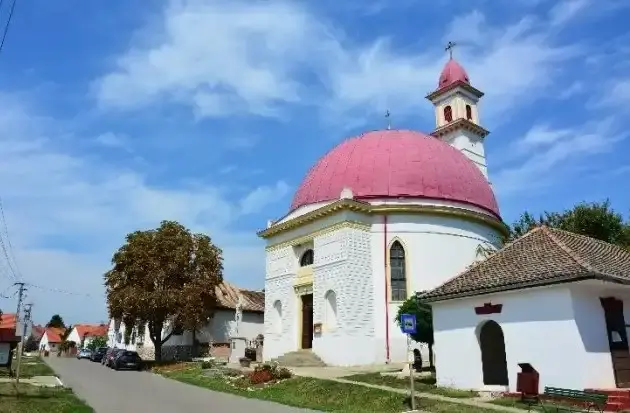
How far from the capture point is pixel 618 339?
15.0 metres

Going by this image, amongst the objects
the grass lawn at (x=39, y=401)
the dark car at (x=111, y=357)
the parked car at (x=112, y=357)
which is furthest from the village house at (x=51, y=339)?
the grass lawn at (x=39, y=401)

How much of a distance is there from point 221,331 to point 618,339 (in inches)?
1291

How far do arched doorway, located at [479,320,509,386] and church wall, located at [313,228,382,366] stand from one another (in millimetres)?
9785

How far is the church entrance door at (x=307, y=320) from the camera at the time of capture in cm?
2986

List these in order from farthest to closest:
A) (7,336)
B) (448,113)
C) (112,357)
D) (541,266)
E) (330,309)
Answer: (448,113) < (112,357) < (7,336) < (330,309) < (541,266)

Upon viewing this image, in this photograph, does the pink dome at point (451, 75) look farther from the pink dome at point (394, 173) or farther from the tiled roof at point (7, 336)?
the tiled roof at point (7, 336)

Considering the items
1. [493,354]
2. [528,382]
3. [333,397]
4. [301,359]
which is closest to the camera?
[528,382]

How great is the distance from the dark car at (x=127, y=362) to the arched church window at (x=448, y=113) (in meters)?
30.9

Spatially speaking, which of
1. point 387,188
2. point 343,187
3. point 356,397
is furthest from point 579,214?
point 356,397

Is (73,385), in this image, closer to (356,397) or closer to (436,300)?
(356,397)

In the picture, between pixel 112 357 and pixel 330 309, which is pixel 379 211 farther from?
pixel 112 357

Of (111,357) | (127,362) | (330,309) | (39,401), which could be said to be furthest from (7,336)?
(330,309)

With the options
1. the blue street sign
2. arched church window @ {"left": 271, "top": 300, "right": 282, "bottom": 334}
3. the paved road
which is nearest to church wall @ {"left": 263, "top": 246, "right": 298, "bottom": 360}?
arched church window @ {"left": 271, "top": 300, "right": 282, "bottom": 334}

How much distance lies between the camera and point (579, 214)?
29.8 m
